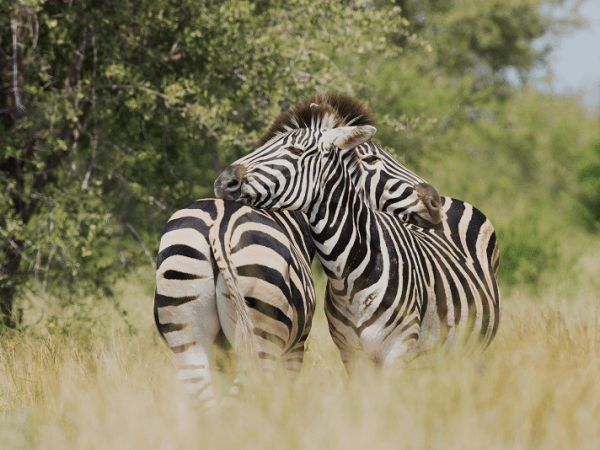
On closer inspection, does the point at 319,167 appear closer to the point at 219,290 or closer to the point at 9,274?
the point at 219,290

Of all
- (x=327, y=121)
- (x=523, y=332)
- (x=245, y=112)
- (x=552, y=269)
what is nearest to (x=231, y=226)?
(x=327, y=121)

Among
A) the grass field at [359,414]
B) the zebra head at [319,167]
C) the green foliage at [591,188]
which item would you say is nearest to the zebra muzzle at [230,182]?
the zebra head at [319,167]

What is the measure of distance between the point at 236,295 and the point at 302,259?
0.61 metres

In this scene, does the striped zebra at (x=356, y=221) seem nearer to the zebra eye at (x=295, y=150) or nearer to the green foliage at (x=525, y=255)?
the zebra eye at (x=295, y=150)

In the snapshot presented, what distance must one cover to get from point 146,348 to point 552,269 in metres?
7.93

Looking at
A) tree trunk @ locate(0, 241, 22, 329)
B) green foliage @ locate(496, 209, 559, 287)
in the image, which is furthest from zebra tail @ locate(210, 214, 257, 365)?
green foliage @ locate(496, 209, 559, 287)

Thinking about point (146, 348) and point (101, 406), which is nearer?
point (101, 406)

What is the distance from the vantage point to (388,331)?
282cm

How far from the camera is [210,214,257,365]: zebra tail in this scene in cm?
262

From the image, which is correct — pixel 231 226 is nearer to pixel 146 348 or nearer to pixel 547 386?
pixel 547 386

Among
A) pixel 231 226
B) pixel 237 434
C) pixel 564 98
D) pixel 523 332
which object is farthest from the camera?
pixel 564 98

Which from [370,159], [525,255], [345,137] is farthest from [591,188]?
[345,137]

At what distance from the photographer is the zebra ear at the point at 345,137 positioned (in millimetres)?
2773

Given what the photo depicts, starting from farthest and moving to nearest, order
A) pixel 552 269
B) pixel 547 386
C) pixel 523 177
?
pixel 523 177
pixel 552 269
pixel 547 386
